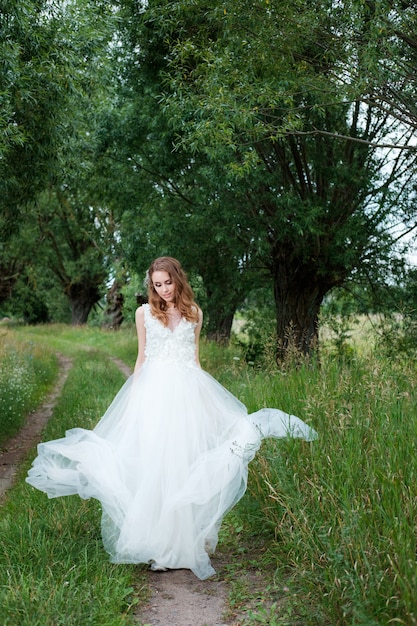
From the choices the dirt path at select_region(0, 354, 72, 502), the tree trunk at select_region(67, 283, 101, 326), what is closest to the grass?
the dirt path at select_region(0, 354, 72, 502)

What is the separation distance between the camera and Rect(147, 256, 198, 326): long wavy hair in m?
5.54

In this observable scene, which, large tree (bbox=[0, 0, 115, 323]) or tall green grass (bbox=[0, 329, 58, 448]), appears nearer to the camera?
large tree (bbox=[0, 0, 115, 323])

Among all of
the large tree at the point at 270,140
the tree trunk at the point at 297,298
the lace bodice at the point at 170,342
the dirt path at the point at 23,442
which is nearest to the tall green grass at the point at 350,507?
the lace bodice at the point at 170,342

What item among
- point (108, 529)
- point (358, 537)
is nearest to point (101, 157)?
point (108, 529)

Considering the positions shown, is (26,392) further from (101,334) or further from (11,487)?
(101,334)

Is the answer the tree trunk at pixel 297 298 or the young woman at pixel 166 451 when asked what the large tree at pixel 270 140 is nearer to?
the tree trunk at pixel 297 298

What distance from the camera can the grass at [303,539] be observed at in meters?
3.52

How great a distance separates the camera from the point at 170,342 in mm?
5535

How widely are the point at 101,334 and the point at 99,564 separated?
24717mm

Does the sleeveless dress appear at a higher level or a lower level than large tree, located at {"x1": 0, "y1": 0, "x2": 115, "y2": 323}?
lower

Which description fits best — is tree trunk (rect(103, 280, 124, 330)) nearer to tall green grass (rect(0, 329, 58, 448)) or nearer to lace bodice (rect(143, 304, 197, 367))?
tall green grass (rect(0, 329, 58, 448))

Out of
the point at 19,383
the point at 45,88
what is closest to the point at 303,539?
the point at 45,88

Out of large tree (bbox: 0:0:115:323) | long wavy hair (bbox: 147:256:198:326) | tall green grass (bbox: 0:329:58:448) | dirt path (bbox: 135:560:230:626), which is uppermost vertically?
large tree (bbox: 0:0:115:323)

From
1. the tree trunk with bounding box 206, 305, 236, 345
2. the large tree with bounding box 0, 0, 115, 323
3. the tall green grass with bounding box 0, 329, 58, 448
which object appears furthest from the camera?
the tree trunk with bounding box 206, 305, 236, 345
